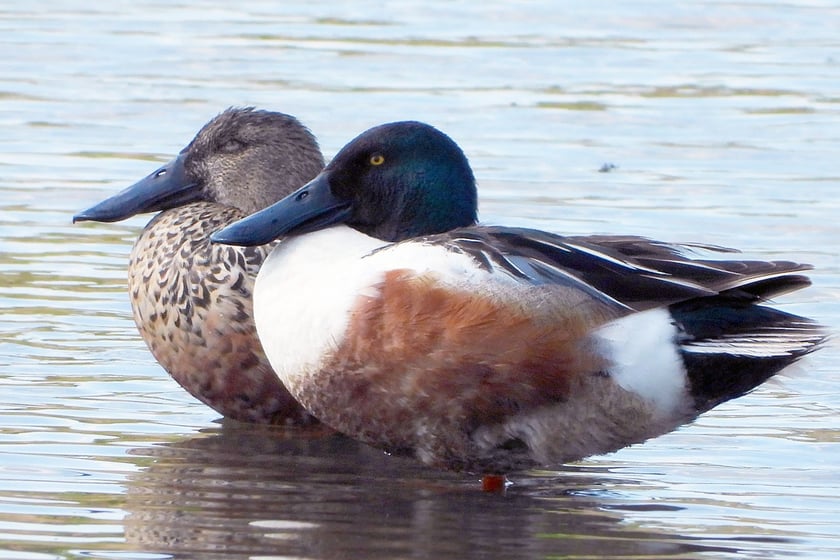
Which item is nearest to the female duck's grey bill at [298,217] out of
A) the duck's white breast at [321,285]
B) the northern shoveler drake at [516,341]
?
the duck's white breast at [321,285]

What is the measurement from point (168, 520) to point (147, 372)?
51.6 inches

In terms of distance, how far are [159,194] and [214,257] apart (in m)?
0.50

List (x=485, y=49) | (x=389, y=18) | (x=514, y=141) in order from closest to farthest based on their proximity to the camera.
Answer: (x=514, y=141) < (x=485, y=49) < (x=389, y=18)

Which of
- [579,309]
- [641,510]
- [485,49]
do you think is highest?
[485,49]

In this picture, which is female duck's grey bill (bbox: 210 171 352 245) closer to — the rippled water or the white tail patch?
the rippled water

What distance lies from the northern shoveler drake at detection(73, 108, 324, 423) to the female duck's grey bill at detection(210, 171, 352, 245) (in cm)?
21

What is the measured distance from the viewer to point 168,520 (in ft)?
14.0

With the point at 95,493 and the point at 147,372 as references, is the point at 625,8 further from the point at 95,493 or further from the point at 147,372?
the point at 95,493

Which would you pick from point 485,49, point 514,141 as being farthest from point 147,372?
point 485,49

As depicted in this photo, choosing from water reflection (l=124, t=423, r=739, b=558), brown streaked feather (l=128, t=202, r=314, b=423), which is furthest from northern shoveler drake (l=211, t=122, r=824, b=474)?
brown streaked feather (l=128, t=202, r=314, b=423)

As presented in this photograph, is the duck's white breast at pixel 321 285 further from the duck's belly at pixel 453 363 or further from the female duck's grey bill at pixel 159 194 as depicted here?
the female duck's grey bill at pixel 159 194

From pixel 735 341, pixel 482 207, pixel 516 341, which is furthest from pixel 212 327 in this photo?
pixel 482 207

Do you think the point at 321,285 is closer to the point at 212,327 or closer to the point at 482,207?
the point at 212,327

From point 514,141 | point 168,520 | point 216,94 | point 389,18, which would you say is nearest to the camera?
point 168,520
